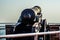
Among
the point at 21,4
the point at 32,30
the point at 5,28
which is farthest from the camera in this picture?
the point at 21,4

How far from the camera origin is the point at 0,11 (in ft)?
5.88

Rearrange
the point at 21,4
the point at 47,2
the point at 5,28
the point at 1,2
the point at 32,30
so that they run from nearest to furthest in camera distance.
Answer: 1. the point at 32,30
2. the point at 5,28
3. the point at 1,2
4. the point at 21,4
5. the point at 47,2

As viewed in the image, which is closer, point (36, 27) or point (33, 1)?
point (36, 27)

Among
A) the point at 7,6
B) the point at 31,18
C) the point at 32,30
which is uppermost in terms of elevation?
the point at 7,6

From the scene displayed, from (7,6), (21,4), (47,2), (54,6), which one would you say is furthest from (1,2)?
(54,6)

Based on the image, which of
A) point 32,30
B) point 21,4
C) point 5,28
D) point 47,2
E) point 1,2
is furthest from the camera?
point 47,2

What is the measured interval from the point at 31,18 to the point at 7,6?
0.55 metres

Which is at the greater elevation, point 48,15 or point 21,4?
point 21,4

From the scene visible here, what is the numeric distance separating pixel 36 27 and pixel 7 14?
1.56 ft

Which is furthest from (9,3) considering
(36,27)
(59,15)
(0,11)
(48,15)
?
(59,15)

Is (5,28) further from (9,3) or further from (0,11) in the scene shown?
(9,3)

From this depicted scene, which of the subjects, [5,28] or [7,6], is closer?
[5,28]

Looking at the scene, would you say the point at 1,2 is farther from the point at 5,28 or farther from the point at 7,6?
the point at 5,28

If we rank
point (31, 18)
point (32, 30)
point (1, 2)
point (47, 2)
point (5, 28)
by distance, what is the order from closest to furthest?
point (31, 18)
point (32, 30)
point (5, 28)
point (1, 2)
point (47, 2)
